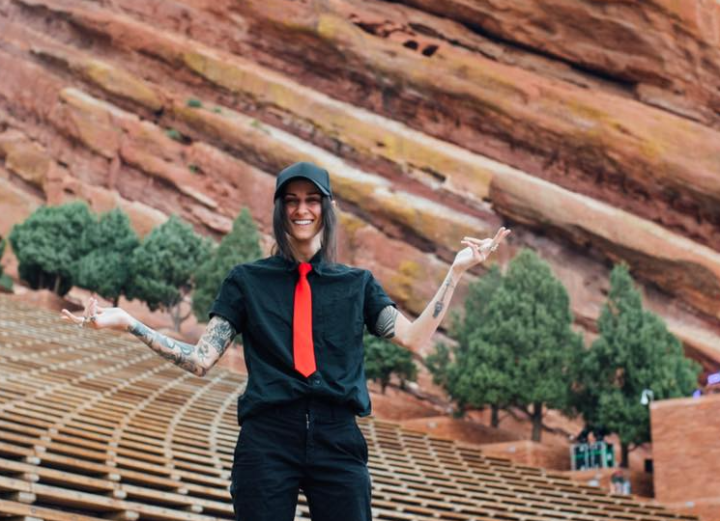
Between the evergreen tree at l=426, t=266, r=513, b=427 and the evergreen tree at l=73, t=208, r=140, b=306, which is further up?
the evergreen tree at l=73, t=208, r=140, b=306

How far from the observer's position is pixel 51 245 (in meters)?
27.9

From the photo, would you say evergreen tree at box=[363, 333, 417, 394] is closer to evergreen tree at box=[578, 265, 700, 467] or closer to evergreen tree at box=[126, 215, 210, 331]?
evergreen tree at box=[578, 265, 700, 467]

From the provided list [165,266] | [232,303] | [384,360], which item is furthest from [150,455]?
[165,266]

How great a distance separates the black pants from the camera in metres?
3.02

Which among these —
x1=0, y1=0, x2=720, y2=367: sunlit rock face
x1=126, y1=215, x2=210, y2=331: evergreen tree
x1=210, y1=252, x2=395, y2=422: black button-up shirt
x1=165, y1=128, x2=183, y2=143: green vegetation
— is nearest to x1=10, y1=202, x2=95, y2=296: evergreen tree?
x1=126, y1=215, x2=210, y2=331: evergreen tree

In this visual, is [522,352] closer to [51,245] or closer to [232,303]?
[51,245]

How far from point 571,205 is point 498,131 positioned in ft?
13.9

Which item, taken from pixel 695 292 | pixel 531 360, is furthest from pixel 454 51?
pixel 531 360

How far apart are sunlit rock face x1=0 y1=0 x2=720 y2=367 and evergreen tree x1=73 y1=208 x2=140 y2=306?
425 cm

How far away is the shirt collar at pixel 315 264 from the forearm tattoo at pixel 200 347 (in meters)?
0.24

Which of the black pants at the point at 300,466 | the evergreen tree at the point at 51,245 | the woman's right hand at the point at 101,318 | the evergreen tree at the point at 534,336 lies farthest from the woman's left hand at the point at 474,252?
the evergreen tree at the point at 51,245

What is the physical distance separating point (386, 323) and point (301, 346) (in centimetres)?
31

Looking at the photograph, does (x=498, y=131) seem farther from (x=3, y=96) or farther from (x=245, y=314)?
(x=245, y=314)

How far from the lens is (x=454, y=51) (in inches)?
1352
